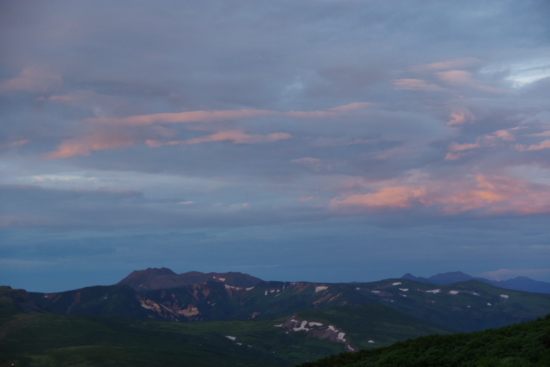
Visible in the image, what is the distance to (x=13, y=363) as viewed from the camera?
17675 cm

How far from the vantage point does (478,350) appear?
144 ft

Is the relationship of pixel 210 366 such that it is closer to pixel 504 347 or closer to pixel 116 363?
pixel 116 363

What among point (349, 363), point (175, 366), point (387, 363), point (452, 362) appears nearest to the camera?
point (452, 362)

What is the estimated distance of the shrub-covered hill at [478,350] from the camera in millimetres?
39281

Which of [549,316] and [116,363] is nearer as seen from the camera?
[549,316]

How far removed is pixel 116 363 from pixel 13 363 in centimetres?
3255

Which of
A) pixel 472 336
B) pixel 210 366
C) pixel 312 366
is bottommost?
pixel 210 366

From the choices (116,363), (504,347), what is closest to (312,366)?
(504,347)

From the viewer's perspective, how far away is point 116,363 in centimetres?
18488

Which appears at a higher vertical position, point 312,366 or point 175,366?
point 312,366

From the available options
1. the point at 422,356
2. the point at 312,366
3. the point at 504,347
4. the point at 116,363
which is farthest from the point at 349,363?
A: the point at 116,363

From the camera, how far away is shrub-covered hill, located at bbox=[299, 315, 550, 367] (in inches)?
1547

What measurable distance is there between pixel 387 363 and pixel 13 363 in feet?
545

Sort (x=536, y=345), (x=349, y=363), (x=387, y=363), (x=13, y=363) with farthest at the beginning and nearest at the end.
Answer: (x=13, y=363) < (x=349, y=363) < (x=387, y=363) < (x=536, y=345)
